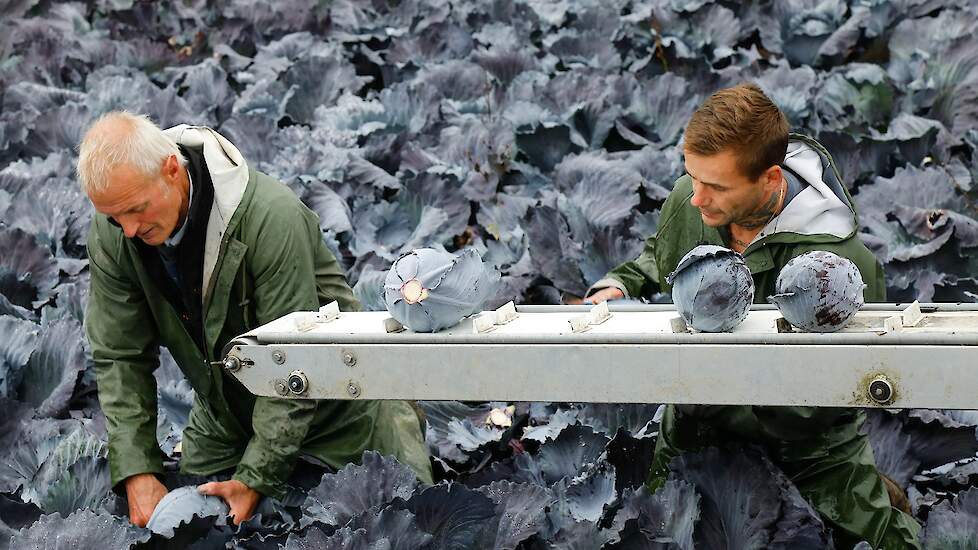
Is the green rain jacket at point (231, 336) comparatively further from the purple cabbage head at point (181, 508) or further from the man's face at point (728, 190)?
the man's face at point (728, 190)

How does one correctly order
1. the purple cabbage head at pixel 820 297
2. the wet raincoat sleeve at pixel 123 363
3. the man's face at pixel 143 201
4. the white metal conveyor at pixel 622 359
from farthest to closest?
1. the wet raincoat sleeve at pixel 123 363
2. the man's face at pixel 143 201
3. the purple cabbage head at pixel 820 297
4. the white metal conveyor at pixel 622 359

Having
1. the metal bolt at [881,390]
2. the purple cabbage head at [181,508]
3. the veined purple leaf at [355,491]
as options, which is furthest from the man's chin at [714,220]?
the purple cabbage head at [181,508]

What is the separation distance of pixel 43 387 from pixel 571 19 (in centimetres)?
527

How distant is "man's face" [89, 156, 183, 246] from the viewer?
3189 mm

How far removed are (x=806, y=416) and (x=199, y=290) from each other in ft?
5.65

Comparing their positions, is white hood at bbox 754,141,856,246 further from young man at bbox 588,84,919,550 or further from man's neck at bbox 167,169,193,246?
man's neck at bbox 167,169,193,246

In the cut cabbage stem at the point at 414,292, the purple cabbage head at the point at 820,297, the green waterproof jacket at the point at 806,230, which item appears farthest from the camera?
the green waterproof jacket at the point at 806,230

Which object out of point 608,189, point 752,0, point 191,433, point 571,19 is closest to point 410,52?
point 571,19

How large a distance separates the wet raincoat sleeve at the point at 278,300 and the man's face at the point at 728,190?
44.1 inches

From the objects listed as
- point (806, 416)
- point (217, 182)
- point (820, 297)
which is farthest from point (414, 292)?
point (806, 416)

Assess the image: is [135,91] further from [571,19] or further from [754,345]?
[754,345]

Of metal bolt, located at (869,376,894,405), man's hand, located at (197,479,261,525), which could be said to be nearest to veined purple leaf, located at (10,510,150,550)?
man's hand, located at (197,479,261,525)

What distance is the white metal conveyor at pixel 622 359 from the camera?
228 centimetres

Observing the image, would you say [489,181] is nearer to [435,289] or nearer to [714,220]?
[714,220]
